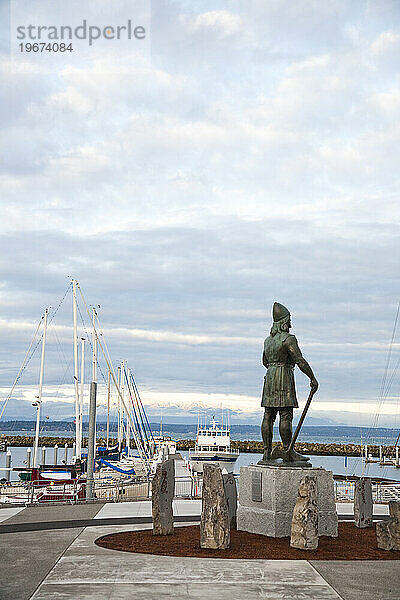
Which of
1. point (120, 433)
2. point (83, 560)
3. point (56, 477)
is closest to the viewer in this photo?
point (83, 560)

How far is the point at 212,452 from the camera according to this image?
2781 inches

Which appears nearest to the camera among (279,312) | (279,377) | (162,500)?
(162,500)

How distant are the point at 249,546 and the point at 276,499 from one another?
4.39 feet

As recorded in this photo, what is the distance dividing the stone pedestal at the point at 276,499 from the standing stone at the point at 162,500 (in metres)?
1.65

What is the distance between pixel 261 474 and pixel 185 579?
15.3 feet

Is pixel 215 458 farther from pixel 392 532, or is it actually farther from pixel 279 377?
pixel 392 532

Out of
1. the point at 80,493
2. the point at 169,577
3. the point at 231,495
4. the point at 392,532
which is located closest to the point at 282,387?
the point at 231,495

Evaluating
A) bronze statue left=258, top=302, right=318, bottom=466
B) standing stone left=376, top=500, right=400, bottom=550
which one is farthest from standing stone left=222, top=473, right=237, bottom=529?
standing stone left=376, top=500, right=400, bottom=550

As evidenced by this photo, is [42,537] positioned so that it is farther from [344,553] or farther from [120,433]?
[120,433]

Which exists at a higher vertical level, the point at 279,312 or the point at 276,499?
the point at 279,312

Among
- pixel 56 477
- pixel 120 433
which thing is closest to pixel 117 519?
pixel 56 477

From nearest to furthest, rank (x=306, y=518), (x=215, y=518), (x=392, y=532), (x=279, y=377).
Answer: (x=215, y=518) → (x=306, y=518) → (x=392, y=532) → (x=279, y=377)

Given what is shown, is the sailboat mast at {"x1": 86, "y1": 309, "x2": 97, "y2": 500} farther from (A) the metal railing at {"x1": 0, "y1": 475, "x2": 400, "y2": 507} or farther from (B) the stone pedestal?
(B) the stone pedestal

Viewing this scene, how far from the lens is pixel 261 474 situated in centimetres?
1490
